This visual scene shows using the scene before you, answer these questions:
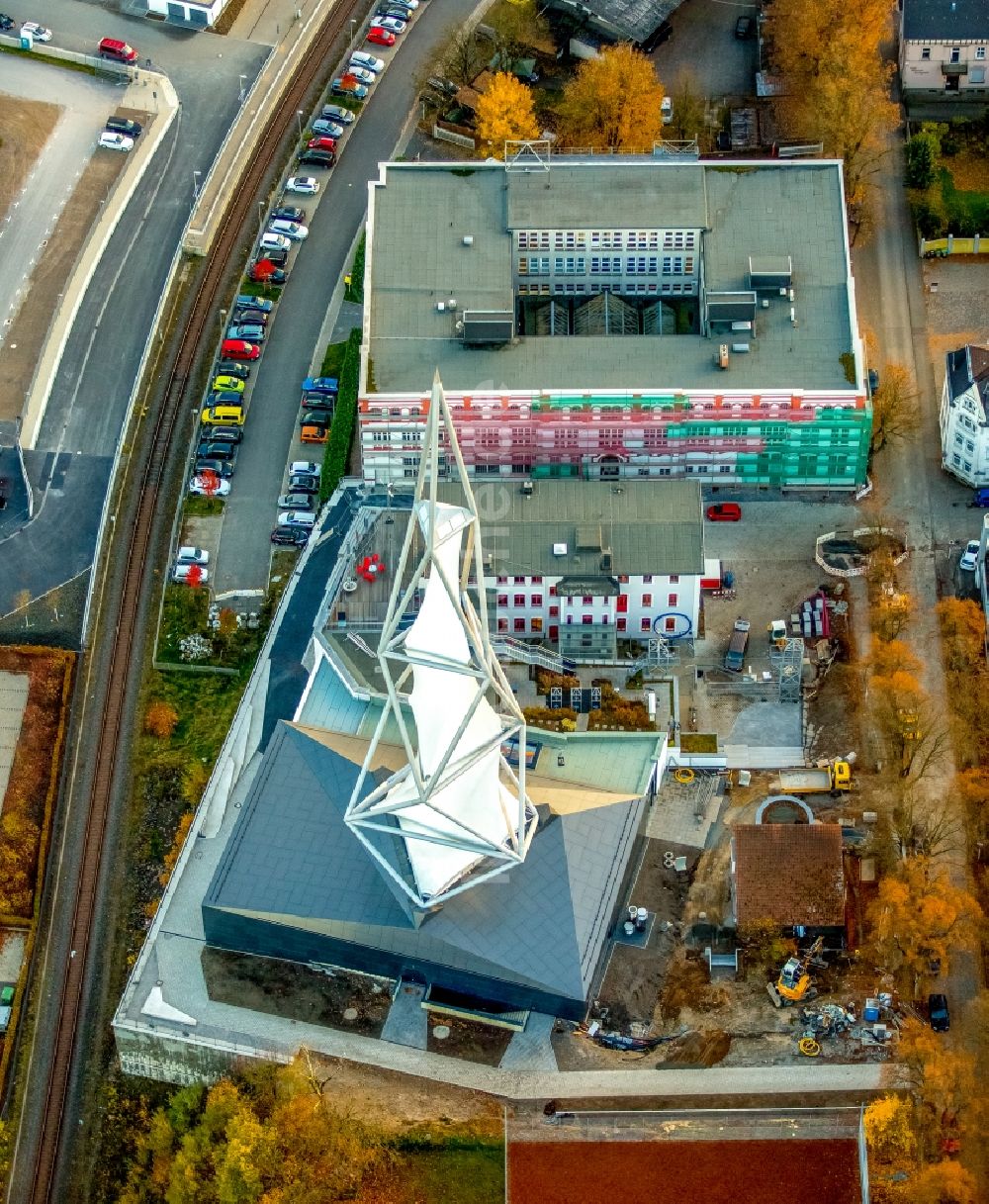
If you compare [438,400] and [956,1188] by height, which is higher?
[438,400]

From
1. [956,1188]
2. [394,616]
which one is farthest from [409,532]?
[956,1188]

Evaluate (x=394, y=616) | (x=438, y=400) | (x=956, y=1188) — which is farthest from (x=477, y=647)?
(x=956, y=1188)

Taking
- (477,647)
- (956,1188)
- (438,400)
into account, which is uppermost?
(438,400)

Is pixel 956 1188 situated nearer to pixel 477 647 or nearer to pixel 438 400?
pixel 477 647

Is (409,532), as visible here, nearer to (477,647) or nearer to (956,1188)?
(477,647)

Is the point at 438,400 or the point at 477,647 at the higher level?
the point at 438,400

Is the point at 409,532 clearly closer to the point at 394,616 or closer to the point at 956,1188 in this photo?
the point at 394,616

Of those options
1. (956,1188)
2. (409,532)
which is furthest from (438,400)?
(956,1188)
